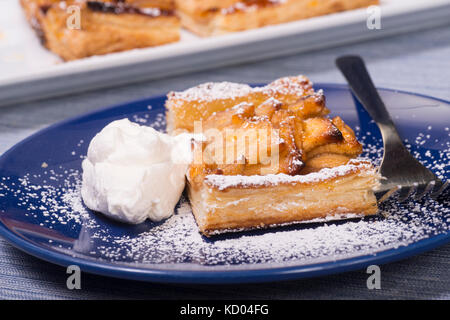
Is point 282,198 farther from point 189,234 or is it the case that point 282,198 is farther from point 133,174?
point 133,174

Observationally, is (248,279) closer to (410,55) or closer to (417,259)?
(417,259)

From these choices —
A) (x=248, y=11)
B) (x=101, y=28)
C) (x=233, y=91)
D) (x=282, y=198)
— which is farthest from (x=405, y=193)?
(x=101, y=28)

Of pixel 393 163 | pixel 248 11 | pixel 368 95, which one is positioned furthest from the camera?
pixel 248 11

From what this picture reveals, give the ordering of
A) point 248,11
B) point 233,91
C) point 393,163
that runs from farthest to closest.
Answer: point 248,11 < point 233,91 < point 393,163

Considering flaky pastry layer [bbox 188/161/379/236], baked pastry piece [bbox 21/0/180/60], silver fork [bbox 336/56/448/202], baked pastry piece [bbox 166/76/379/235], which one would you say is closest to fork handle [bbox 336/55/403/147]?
silver fork [bbox 336/56/448/202]

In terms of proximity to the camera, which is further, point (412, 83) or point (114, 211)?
point (412, 83)

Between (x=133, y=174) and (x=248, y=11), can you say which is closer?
(x=133, y=174)

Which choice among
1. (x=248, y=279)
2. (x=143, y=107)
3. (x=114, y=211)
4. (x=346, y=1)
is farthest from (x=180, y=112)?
(x=346, y=1)
